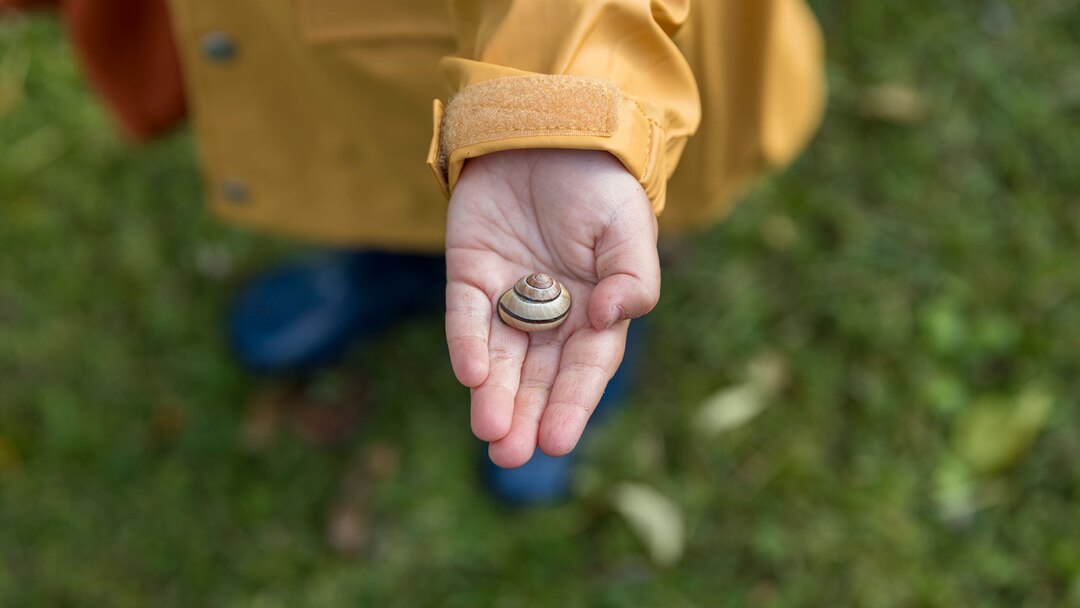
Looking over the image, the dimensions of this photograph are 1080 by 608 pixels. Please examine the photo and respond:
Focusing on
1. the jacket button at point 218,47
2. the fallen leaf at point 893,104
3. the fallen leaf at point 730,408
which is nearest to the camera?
the jacket button at point 218,47

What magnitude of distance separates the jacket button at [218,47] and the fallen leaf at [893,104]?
2.19 metres

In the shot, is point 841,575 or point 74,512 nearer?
point 841,575

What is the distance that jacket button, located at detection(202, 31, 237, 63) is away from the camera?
1903 millimetres

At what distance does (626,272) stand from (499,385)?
10.4 inches

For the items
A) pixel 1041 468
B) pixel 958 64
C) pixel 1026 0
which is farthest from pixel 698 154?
pixel 1026 0

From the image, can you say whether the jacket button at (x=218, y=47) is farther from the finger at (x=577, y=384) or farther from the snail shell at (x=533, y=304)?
the finger at (x=577, y=384)

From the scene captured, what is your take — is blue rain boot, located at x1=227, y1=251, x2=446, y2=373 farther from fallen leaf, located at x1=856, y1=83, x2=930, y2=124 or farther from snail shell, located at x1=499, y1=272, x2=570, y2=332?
fallen leaf, located at x1=856, y1=83, x2=930, y2=124

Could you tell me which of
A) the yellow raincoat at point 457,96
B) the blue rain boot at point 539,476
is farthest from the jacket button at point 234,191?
the blue rain boot at point 539,476

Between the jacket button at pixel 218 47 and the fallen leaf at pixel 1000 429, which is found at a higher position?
the jacket button at pixel 218 47

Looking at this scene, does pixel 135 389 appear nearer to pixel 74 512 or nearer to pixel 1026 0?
pixel 74 512

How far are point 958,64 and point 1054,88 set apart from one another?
321 mm

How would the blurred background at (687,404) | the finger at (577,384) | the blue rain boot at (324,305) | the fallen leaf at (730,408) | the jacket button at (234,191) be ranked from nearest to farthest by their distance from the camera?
the finger at (577,384)
the jacket button at (234,191)
the blurred background at (687,404)
the fallen leaf at (730,408)
the blue rain boot at (324,305)

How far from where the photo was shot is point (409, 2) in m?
1.74

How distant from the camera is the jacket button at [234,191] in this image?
2164mm
